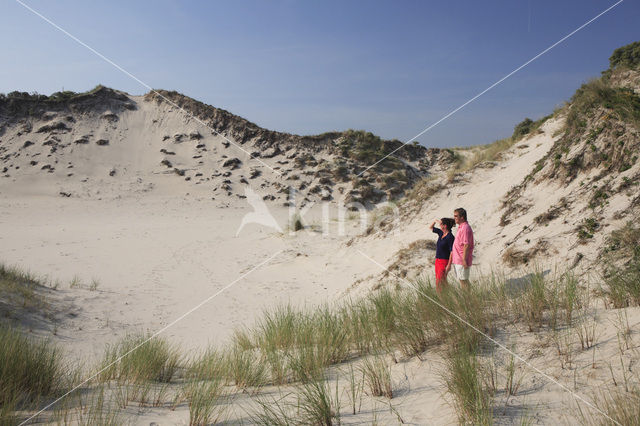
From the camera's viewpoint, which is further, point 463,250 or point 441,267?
point 441,267

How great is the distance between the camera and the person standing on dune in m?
5.52

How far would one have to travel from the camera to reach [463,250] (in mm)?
5566

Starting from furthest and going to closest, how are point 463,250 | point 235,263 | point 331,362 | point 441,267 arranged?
point 235,263 < point 441,267 < point 463,250 < point 331,362

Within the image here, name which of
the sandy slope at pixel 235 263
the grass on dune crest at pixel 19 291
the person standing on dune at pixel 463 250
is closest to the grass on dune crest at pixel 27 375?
the sandy slope at pixel 235 263

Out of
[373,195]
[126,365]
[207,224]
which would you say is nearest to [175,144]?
[207,224]

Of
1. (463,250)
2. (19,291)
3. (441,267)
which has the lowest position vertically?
(19,291)

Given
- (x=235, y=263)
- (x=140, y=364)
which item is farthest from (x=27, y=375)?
(x=235, y=263)

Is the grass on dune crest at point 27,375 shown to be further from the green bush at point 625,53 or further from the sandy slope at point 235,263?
the green bush at point 625,53

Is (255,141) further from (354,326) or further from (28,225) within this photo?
(354,326)

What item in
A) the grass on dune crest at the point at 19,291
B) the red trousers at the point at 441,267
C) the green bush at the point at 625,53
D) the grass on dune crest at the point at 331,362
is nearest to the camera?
the grass on dune crest at the point at 331,362

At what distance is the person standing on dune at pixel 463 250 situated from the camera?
5.52 metres

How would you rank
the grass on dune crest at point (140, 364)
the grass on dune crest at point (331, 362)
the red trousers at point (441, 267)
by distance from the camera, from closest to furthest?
the grass on dune crest at point (331, 362) < the grass on dune crest at point (140, 364) < the red trousers at point (441, 267)

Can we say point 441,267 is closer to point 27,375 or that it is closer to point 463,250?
point 463,250

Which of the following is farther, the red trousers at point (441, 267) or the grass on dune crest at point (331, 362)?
the red trousers at point (441, 267)
